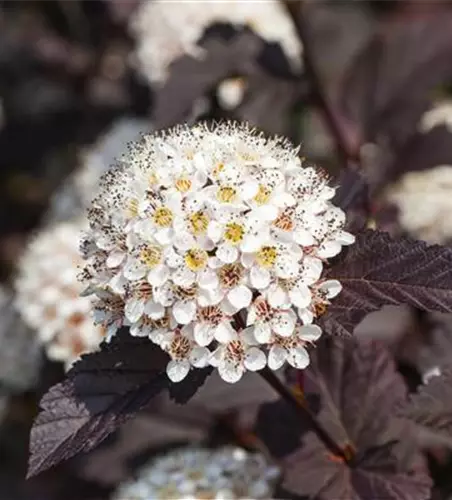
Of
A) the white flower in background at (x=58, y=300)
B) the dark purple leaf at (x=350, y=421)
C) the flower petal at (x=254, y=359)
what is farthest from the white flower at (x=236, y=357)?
the white flower in background at (x=58, y=300)

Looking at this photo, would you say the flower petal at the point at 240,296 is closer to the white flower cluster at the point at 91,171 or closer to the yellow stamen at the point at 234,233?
the yellow stamen at the point at 234,233

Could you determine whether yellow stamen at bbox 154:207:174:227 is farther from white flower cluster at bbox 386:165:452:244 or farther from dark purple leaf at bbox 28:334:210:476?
white flower cluster at bbox 386:165:452:244

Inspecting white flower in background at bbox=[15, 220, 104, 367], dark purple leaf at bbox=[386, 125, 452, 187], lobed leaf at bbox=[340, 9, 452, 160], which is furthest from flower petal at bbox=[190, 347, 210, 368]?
lobed leaf at bbox=[340, 9, 452, 160]

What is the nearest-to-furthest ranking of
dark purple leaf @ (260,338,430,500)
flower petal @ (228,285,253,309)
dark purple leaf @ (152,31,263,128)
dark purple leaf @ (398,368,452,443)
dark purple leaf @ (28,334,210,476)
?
flower petal @ (228,285,253,309), dark purple leaf @ (28,334,210,476), dark purple leaf @ (398,368,452,443), dark purple leaf @ (260,338,430,500), dark purple leaf @ (152,31,263,128)

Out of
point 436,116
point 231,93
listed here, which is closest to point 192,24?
point 231,93

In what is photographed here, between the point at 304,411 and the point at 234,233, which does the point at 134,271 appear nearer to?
the point at 234,233

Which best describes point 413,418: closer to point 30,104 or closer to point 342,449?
point 342,449

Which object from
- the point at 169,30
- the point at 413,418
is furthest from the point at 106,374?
the point at 169,30
